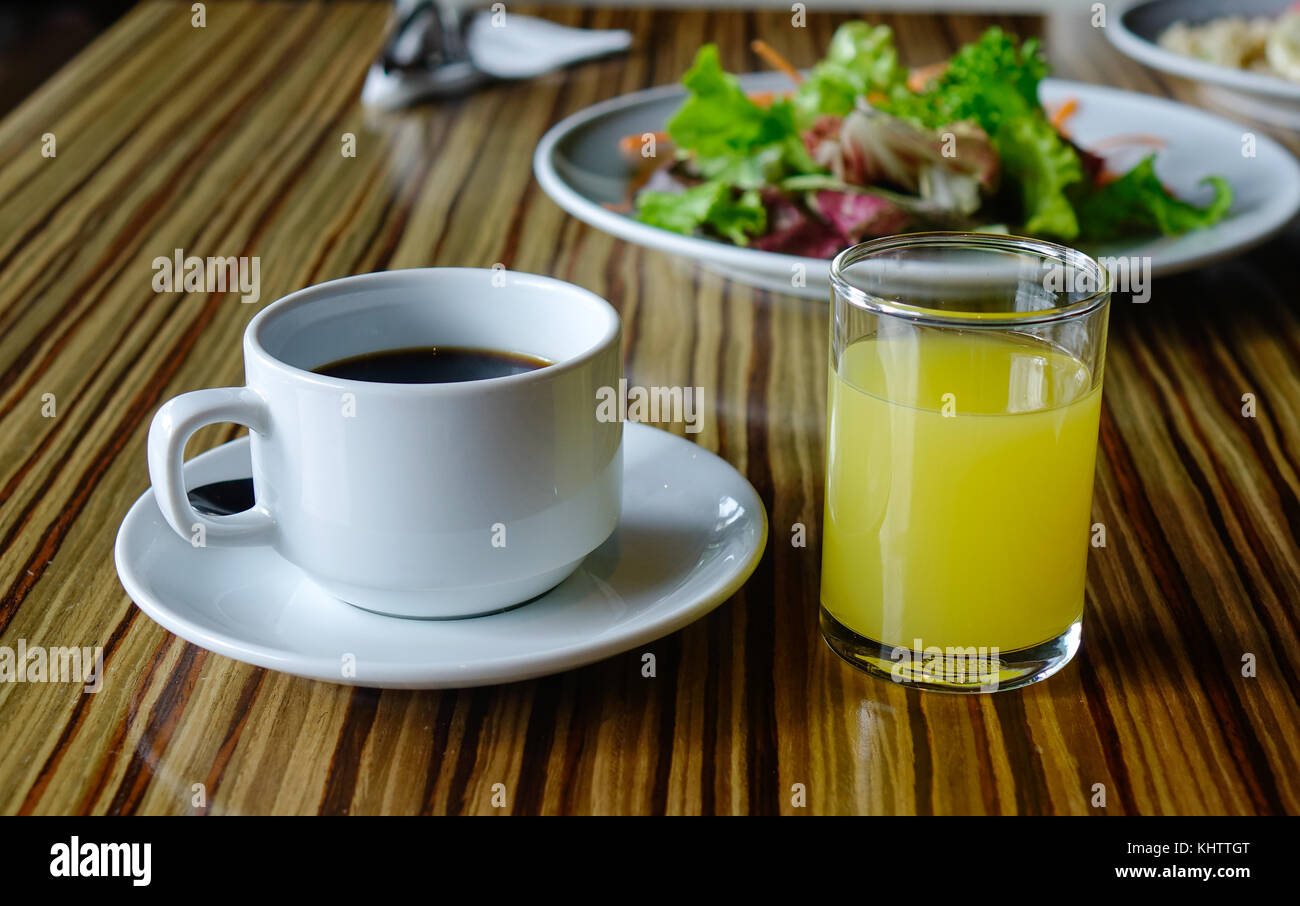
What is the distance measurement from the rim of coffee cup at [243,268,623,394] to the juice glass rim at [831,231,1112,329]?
0.39 feet

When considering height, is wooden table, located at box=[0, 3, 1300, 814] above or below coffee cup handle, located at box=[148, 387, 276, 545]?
below

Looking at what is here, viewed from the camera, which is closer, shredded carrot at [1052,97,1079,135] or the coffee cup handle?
the coffee cup handle

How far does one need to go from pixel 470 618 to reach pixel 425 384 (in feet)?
0.38

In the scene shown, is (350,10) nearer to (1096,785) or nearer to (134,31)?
(134,31)

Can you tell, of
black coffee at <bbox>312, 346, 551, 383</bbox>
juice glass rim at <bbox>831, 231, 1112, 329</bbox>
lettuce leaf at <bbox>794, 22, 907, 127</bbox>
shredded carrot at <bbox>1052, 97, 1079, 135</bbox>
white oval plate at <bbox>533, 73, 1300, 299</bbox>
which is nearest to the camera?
juice glass rim at <bbox>831, 231, 1112, 329</bbox>

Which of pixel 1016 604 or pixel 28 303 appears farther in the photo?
pixel 28 303

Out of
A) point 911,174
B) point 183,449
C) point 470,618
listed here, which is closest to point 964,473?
point 470,618

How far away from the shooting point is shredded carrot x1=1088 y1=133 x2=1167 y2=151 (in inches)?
51.7

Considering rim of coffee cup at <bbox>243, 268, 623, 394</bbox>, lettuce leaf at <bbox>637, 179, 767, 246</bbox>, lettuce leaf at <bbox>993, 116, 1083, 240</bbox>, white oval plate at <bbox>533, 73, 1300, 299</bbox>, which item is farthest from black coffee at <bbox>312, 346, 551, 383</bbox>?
lettuce leaf at <bbox>993, 116, 1083, 240</bbox>

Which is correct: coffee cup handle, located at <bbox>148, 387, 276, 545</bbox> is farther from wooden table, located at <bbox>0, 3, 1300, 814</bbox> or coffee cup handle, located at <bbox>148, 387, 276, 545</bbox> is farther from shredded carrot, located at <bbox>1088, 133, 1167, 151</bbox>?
shredded carrot, located at <bbox>1088, 133, 1167, 151</bbox>
